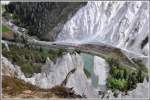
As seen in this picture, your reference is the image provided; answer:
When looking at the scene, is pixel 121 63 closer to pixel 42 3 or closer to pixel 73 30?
pixel 73 30

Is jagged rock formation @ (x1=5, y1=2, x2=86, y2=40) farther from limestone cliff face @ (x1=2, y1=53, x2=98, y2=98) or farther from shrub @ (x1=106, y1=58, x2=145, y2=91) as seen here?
shrub @ (x1=106, y1=58, x2=145, y2=91)

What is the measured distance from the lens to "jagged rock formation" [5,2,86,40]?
774cm

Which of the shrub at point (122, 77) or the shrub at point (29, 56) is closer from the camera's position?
the shrub at point (29, 56)

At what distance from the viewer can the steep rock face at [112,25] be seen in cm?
782

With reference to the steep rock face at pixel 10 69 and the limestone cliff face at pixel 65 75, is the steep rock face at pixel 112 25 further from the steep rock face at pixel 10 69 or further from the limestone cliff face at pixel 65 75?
the steep rock face at pixel 10 69

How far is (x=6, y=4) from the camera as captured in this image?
7.68 meters

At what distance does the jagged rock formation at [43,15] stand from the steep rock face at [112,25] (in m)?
0.08

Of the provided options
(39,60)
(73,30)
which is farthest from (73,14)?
(39,60)

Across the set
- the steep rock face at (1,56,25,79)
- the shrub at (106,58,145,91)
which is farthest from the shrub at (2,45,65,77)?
the shrub at (106,58,145,91)

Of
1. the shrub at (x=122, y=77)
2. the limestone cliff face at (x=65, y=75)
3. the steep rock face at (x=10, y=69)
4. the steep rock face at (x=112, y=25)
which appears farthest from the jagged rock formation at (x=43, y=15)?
the shrub at (x=122, y=77)

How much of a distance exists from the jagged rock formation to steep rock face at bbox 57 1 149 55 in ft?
0.27

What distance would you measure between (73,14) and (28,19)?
1.78 feet

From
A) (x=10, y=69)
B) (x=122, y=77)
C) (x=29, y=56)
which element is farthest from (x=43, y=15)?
(x=122, y=77)

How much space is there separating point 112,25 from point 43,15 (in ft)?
2.75
